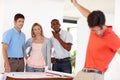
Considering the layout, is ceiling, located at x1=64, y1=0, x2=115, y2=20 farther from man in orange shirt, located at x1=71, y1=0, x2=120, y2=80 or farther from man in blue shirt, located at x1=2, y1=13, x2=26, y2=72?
man in orange shirt, located at x1=71, y1=0, x2=120, y2=80

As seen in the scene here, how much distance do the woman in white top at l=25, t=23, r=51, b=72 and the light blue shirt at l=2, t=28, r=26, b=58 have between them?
0.17 meters

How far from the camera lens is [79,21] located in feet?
29.3

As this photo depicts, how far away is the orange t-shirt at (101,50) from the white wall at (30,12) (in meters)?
2.95

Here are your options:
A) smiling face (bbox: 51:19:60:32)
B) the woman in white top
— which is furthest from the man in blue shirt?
smiling face (bbox: 51:19:60:32)

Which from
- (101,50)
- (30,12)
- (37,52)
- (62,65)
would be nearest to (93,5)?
(30,12)

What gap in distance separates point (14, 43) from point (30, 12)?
4.45 feet

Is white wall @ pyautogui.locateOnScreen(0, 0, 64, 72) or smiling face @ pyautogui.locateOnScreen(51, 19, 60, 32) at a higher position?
white wall @ pyautogui.locateOnScreen(0, 0, 64, 72)

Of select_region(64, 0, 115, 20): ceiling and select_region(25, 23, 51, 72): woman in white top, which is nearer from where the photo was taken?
select_region(25, 23, 51, 72): woman in white top

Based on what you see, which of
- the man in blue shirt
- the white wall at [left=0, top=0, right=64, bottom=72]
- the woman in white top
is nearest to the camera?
the man in blue shirt

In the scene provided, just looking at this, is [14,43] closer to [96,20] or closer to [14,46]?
[14,46]

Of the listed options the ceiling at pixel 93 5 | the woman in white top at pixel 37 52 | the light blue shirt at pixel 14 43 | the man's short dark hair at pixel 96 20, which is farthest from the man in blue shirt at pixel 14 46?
the ceiling at pixel 93 5

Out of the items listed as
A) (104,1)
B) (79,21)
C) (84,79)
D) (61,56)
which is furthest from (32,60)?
(79,21)

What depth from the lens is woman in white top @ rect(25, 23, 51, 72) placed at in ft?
13.4

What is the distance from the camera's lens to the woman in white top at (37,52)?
13.4ft
